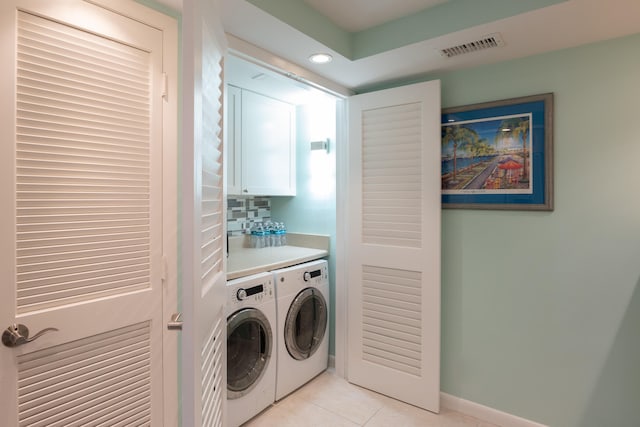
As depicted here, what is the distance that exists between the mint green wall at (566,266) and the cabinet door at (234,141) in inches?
59.0

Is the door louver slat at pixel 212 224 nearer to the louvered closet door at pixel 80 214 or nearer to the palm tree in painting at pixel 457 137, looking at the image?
the louvered closet door at pixel 80 214

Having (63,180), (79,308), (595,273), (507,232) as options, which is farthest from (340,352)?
(63,180)

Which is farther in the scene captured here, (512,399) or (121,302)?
(512,399)

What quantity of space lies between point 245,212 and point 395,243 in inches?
57.2

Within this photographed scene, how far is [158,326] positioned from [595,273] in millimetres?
2200

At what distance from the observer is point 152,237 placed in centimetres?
149

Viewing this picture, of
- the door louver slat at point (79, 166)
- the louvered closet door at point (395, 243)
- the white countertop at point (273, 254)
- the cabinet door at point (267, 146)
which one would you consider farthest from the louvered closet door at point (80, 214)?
the louvered closet door at point (395, 243)

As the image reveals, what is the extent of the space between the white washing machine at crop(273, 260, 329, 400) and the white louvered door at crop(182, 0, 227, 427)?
893 millimetres

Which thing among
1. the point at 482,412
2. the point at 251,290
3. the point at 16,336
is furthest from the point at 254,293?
the point at 482,412

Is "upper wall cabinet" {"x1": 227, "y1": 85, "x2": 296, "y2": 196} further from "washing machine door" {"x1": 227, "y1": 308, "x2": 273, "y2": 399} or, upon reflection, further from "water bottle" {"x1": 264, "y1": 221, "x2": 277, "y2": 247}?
"washing machine door" {"x1": 227, "y1": 308, "x2": 273, "y2": 399}

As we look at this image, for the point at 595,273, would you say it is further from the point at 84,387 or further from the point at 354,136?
the point at 84,387

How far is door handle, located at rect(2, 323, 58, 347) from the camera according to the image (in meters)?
1.10

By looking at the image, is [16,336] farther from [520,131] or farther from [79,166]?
[520,131]

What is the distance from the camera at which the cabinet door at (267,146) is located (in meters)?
2.69
